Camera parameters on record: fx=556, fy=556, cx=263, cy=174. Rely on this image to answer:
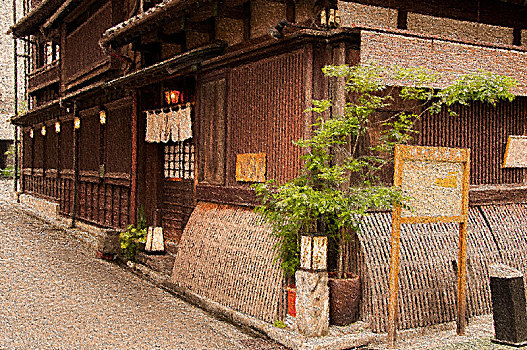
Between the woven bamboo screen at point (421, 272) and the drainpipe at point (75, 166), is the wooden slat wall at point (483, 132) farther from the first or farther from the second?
the drainpipe at point (75, 166)

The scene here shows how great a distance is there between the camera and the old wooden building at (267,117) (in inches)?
321

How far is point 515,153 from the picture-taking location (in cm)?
1027

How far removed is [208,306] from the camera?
9344 mm

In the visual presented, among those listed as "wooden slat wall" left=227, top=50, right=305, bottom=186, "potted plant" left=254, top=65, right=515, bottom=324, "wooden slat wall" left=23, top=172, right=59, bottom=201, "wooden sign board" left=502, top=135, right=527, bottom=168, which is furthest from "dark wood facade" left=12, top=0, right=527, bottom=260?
"wooden slat wall" left=23, top=172, right=59, bottom=201

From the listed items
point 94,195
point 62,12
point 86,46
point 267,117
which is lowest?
point 94,195

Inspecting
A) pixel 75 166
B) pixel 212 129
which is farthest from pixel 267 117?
pixel 75 166

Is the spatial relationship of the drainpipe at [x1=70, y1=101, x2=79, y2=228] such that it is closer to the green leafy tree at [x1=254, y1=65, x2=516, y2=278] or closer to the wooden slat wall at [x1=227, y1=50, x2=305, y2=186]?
the wooden slat wall at [x1=227, y1=50, x2=305, y2=186]

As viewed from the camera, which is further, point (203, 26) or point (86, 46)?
point (86, 46)

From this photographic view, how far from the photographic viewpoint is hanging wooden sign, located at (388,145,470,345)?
7168mm

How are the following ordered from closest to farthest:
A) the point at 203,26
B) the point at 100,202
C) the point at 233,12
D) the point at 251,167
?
the point at 251,167 < the point at 233,12 < the point at 203,26 < the point at 100,202

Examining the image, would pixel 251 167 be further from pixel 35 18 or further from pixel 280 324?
pixel 35 18

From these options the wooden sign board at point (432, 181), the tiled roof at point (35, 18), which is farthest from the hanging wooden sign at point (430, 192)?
the tiled roof at point (35, 18)

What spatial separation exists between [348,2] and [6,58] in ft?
149

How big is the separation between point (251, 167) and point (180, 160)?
4347mm
